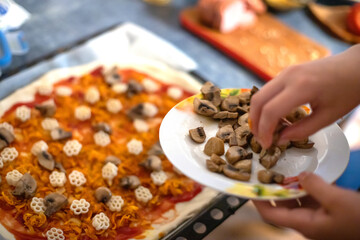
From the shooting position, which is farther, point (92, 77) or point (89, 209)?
point (92, 77)

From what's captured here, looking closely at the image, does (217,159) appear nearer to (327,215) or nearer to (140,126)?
(327,215)

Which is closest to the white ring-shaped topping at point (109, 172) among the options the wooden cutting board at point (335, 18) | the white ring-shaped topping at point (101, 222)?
the white ring-shaped topping at point (101, 222)

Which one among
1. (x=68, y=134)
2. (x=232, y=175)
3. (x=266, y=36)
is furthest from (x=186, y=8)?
(x=232, y=175)

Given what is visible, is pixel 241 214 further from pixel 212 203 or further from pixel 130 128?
pixel 130 128

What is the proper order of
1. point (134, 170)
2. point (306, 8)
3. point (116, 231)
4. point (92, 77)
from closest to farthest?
1. point (116, 231)
2. point (134, 170)
3. point (92, 77)
4. point (306, 8)

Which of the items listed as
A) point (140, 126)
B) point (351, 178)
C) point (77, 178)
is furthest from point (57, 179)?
point (351, 178)

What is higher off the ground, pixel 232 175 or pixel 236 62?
pixel 232 175

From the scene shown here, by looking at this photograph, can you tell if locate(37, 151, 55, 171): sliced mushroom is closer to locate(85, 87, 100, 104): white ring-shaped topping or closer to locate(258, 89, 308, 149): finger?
locate(85, 87, 100, 104): white ring-shaped topping
